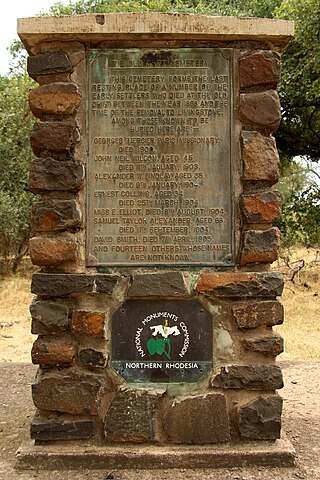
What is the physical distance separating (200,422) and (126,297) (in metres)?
0.85

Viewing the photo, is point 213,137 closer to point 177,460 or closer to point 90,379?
point 90,379

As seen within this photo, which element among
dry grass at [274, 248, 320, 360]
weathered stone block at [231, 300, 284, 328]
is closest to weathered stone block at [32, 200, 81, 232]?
weathered stone block at [231, 300, 284, 328]

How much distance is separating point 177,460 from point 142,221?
4.59 ft

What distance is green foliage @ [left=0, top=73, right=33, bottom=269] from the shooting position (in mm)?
11508

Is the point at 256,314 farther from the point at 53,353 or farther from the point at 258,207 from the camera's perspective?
the point at 53,353

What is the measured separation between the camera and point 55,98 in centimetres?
353

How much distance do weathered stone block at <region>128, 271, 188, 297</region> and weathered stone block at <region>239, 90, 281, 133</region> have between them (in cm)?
103

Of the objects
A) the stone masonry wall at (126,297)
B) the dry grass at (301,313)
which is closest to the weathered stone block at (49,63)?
the stone masonry wall at (126,297)

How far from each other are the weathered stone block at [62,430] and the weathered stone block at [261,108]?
203cm

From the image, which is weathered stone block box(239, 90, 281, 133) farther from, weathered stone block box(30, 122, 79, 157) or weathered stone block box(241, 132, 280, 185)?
weathered stone block box(30, 122, 79, 157)

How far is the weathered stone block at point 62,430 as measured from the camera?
350 centimetres

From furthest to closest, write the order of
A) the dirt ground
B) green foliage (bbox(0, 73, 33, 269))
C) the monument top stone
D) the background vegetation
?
green foliage (bbox(0, 73, 33, 269)) < the background vegetation < the monument top stone < the dirt ground

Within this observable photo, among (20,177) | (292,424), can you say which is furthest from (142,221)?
(20,177)

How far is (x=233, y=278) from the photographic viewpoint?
353cm
